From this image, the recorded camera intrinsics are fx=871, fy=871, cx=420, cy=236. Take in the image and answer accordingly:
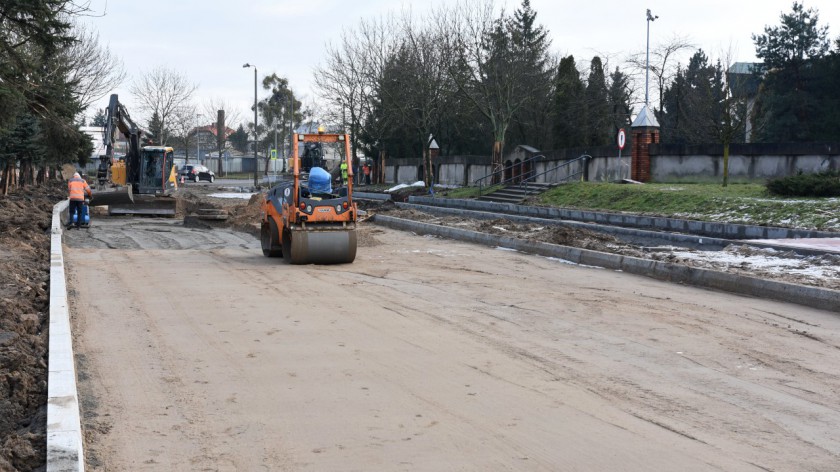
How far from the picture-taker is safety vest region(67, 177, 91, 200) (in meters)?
24.5

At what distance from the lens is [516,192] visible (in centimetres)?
3744

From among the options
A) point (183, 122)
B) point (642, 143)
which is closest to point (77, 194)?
point (642, 143)

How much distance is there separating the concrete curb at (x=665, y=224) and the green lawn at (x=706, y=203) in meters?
0.80

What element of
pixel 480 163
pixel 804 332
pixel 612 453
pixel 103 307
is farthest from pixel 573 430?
pixel 480 163

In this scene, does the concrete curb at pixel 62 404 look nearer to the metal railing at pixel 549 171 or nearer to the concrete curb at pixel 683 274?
the concrete curb at pixel 683 274

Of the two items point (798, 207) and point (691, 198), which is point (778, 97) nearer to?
point (691, 198)

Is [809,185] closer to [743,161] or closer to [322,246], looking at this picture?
[743,161]

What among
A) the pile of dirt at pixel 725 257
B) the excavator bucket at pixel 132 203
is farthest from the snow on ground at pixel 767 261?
the excavator bucket at pixel 132 203

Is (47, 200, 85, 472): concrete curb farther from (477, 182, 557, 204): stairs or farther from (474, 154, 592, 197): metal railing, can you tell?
(474, 154, 592, 197): metal railing

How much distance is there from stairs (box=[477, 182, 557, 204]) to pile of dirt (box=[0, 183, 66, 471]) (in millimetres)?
20842

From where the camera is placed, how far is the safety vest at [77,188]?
24.5 meters

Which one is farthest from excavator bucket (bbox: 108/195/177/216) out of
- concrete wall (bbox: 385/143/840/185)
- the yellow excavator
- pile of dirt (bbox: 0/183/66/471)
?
concrete wall (bbox: 385/143/840/185)

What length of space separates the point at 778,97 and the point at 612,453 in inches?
1959

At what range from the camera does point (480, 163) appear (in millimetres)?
48281
